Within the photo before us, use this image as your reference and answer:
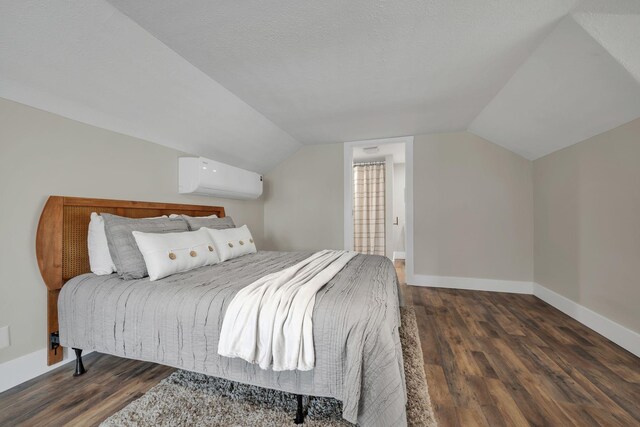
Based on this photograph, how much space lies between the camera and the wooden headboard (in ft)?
5.53

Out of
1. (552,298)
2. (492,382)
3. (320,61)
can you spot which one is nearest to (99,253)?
(320,61)

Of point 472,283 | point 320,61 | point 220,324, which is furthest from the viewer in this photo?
point 472,283

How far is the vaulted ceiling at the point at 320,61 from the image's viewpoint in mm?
1429

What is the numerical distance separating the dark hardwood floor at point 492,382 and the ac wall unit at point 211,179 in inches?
65.6

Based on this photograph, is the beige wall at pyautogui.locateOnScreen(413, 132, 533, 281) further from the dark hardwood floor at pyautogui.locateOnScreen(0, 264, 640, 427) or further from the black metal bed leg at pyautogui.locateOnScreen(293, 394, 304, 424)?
the black metal bed leg at pyautogui.locateOnScreen(293, 394, 304, 424)

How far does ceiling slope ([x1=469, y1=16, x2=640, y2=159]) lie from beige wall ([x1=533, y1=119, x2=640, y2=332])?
0.16 m

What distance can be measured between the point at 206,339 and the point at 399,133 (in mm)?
3412

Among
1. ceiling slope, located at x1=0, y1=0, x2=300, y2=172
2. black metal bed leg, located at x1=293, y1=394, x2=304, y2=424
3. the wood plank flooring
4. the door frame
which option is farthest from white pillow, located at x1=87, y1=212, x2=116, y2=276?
the door frame

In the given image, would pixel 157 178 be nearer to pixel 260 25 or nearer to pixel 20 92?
pixel 20 92

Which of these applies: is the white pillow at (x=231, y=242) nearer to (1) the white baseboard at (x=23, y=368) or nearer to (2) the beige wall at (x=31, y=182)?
(2) the beige wall at (x=31, y=182)

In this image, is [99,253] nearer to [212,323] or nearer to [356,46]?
[212,323]

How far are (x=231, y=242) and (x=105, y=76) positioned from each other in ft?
5.09

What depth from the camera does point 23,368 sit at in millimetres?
1600

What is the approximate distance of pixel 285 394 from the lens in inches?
58.4
